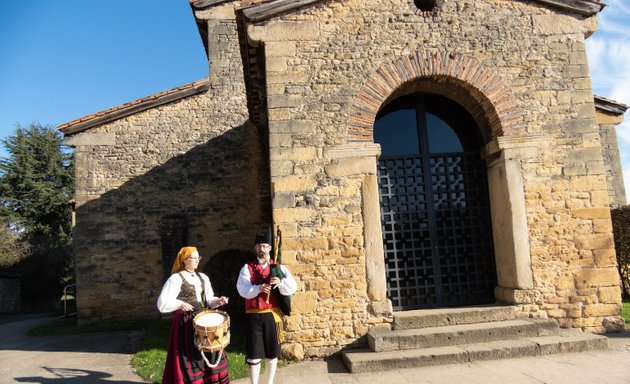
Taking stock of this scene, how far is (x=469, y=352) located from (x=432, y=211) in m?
2.27

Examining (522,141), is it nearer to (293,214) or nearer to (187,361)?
(293,214)

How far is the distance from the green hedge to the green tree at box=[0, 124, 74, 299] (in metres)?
21.6

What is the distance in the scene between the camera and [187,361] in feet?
12.8

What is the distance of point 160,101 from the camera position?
11.3 m

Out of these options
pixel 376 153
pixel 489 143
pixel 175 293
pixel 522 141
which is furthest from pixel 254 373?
pixel 522 141

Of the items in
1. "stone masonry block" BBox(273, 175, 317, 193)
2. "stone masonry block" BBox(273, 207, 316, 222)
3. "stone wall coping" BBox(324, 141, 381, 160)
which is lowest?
"stone masonry block" BBox(273, 207, 316, 222)

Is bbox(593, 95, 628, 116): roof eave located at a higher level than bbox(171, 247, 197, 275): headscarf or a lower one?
higher

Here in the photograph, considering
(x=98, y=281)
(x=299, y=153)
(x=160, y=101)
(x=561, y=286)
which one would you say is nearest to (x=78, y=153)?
(x=160, y=101)

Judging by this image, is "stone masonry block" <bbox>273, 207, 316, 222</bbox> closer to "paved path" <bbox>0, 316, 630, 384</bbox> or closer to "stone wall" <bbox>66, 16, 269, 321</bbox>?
"paved path" <bbox>0, 316, 630, 384</bbox>

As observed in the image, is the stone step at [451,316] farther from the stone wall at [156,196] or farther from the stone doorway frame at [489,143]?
the stone wall at [156,196]

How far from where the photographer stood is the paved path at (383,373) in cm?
449

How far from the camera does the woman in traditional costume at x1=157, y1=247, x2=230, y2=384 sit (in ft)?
12.8

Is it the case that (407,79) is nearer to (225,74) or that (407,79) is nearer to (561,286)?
(561,286)

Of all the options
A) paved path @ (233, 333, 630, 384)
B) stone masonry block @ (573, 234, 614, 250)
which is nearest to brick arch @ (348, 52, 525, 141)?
stone masonry block @ (573, 234, 614, 250)
